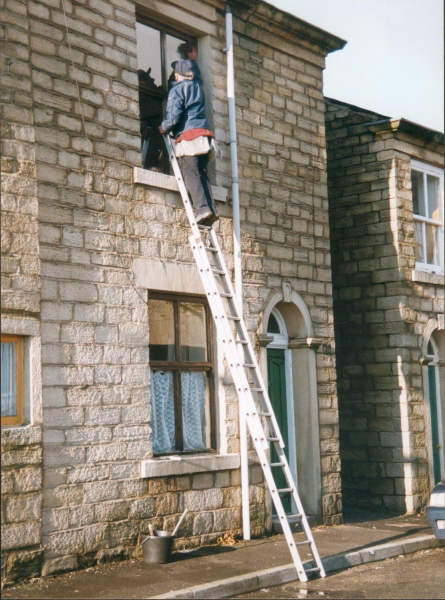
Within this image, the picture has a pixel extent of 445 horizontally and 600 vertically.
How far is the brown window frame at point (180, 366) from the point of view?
400 inches

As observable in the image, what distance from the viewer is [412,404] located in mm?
14141

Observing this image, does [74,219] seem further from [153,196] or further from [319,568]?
[319,568]

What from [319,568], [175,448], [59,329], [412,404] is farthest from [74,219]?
[412,404]

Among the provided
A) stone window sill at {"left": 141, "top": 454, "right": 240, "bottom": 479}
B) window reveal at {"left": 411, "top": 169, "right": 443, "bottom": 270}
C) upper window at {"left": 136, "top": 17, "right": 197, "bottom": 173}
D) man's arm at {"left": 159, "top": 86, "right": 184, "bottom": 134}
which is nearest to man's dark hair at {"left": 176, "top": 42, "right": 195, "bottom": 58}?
upper window at {"left": 136, "top": 17, "right": 197, "bottom": 173}

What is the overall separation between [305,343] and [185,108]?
3.75 m

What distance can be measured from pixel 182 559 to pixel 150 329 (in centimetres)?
254

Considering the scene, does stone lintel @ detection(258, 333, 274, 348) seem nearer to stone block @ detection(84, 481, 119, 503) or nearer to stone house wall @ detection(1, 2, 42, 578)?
stone block @ detection(84, 481, 119, 503)

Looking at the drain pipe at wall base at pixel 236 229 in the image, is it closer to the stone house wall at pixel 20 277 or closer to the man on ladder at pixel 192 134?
the man on ladder at pixel 192 134

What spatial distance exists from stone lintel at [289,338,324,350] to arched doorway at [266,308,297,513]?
3.5 inches

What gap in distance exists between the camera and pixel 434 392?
1511 centimetres

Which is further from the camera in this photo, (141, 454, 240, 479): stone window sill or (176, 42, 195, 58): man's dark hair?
(176, 42, 195, 58): man's dark hair

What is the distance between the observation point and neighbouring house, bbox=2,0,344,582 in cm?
841

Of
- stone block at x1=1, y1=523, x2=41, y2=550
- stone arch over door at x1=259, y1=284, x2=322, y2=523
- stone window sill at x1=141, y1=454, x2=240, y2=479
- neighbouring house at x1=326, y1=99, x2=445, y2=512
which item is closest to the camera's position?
stone block at x1=1, y1=523, x2=41, y2=550

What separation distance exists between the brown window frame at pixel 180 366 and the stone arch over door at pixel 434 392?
5.08 meters
